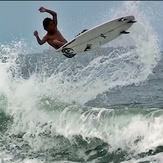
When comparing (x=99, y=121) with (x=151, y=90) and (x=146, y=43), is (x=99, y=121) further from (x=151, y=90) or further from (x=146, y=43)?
(x=151, y=90)

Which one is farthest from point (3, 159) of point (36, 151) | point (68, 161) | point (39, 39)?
point (39, 39)

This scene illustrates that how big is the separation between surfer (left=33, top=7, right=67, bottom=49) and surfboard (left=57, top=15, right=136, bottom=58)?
0.22 m

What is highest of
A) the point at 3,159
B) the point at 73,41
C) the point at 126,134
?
the point at 73,41

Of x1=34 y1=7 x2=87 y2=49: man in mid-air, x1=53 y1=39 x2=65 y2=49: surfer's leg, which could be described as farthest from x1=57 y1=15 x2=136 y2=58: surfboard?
x1=34 y1=7 x2=87 y2=49: man in mid-air

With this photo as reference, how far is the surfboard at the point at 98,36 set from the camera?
938 centimetres

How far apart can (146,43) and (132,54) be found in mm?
566

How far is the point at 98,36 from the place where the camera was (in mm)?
9789

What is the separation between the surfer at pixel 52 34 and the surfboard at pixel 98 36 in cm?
22

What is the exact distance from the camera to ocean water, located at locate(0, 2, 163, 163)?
25.4 feet

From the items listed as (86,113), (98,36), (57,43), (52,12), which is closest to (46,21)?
(52,12)

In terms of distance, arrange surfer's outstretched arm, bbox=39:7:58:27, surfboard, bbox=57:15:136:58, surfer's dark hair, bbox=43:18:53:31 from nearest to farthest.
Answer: surfer's outstretched arm, bbox=39:7:58:27, surfer's dark hair, bbox=43:18:53:31, surfboard, bbox=57:15:136:58

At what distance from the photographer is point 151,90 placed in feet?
48.9

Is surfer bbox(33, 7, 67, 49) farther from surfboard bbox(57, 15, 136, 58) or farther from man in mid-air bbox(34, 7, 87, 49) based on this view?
surfboard bbox(57, 15, 136, 58)

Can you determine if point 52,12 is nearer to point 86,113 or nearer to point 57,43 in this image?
point 57,43
